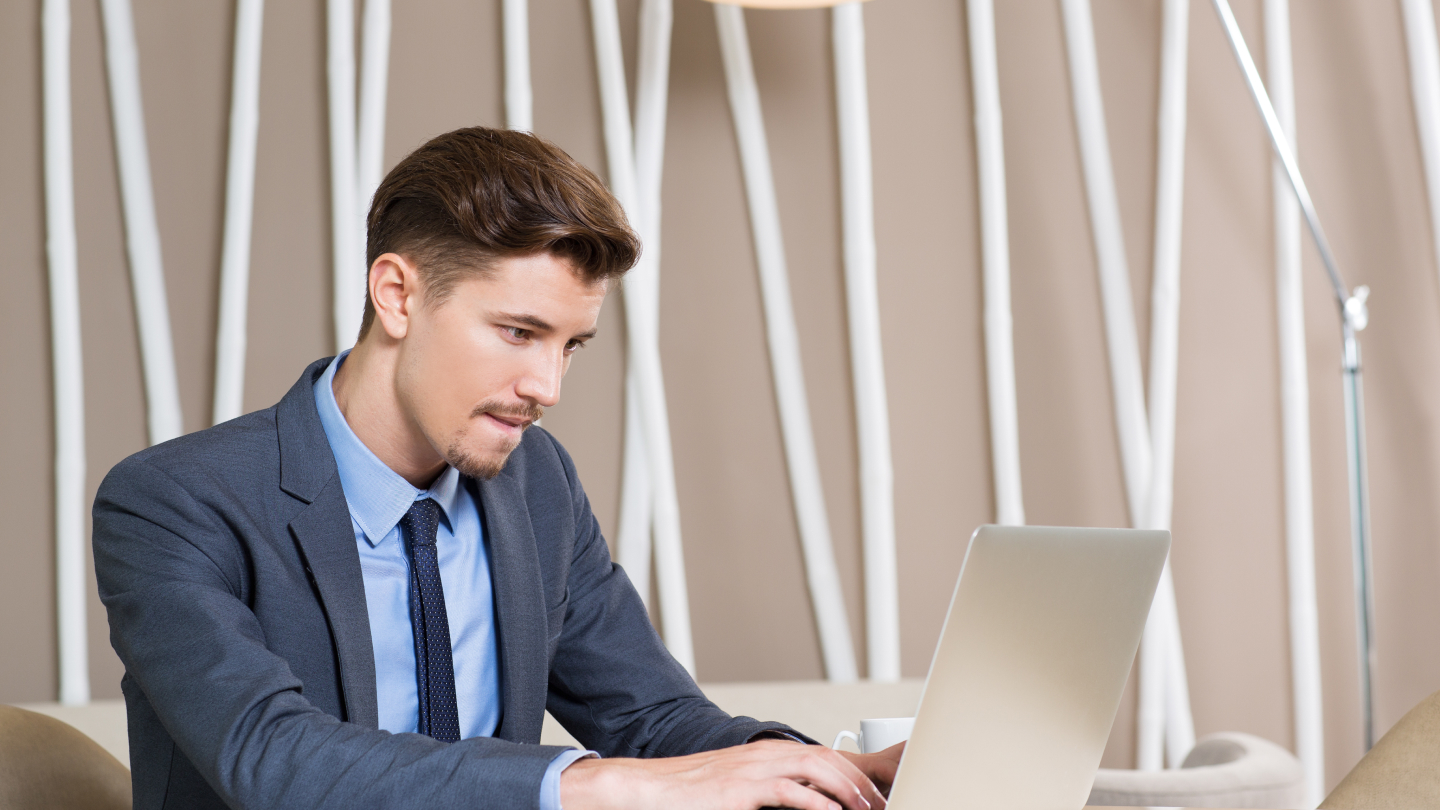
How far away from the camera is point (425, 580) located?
3.98ft

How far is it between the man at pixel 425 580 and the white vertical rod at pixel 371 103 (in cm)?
117

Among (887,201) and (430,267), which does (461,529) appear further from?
(887,201)

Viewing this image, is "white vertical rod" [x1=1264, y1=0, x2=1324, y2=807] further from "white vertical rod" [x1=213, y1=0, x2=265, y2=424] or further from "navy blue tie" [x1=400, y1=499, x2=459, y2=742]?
"white vertical rod" [x1=213, y1=0, x2=265, y2=424]

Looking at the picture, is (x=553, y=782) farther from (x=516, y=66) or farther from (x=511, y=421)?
(x=516, y=66)

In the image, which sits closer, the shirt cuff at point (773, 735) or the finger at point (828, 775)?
the finger at point (828, 775)

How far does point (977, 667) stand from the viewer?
78 cm

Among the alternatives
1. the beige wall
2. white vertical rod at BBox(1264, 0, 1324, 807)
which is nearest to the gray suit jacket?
the beige wall

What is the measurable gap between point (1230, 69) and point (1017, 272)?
626 millimetres

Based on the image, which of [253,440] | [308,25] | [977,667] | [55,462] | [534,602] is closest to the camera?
[977,667]

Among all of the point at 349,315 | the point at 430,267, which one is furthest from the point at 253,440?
the point at 349,315

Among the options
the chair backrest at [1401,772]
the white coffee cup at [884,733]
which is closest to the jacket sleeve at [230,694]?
the white coffee cup at [884,733]

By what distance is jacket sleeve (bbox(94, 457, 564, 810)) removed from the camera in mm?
853

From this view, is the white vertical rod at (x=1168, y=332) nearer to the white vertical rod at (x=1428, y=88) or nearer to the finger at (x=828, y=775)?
the white vertical rod at (x=1428, y=88)

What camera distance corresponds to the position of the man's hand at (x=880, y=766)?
101cm
